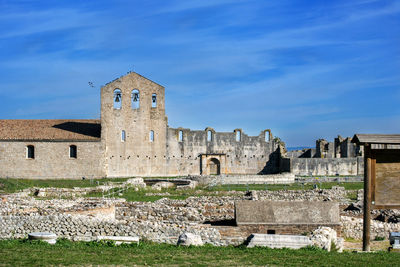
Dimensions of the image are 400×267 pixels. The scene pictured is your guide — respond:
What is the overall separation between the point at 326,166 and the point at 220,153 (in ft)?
33.8

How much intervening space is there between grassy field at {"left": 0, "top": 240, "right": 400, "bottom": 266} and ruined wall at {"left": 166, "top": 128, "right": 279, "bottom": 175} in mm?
37742

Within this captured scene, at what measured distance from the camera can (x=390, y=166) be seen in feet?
42.8

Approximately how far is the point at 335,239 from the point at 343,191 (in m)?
20.6

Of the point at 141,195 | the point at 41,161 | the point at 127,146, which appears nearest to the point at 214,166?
the point at 127,146

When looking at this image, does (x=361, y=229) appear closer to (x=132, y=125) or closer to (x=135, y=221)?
(x=135, y=221)

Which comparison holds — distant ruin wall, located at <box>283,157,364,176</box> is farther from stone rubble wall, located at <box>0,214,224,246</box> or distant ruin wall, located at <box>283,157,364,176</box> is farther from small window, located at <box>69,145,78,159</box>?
stone rubble wall, located at <box>0,214,224,246</box>

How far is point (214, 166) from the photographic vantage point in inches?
2135

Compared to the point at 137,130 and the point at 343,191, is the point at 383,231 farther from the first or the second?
the point at 137,130

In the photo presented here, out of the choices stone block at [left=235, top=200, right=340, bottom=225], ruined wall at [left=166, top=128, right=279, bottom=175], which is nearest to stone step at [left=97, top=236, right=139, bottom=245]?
stone block at [left=235, top=200, right=340, bottom=225]

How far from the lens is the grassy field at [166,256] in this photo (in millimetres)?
11555

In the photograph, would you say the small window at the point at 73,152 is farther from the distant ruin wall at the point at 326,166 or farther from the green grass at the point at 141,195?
the distant ruin wall at the point at 326,166

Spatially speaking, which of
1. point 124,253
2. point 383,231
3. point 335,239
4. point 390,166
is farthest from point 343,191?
point 124,253

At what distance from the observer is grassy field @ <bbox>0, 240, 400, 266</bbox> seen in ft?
37.9

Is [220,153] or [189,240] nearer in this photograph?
[189,240]
